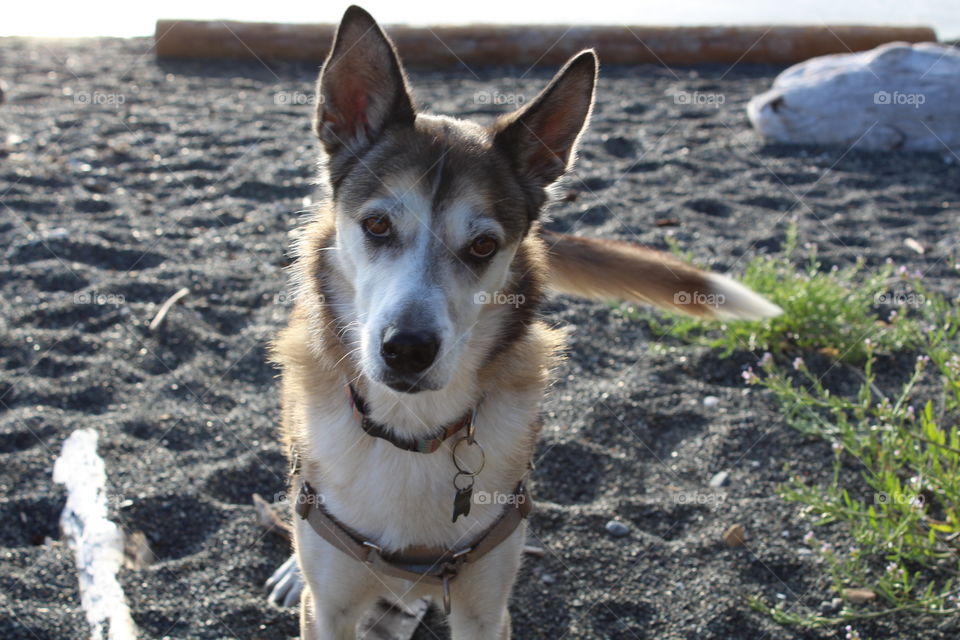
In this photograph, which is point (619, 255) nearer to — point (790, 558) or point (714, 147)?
point (790, 558)

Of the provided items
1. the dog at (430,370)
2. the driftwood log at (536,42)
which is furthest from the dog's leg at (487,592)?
the driftwood log at (536,42)

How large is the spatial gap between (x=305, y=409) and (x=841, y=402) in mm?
1952

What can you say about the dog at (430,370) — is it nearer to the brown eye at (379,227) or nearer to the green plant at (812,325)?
the brown eye at (379,227)

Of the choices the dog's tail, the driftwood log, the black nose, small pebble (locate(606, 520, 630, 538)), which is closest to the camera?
the black nose

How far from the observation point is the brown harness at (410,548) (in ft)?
8.34

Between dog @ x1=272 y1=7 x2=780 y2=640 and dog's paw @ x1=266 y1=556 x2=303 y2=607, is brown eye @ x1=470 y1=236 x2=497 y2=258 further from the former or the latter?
dog's paw @ x1=266 y1=556 x2=303 y2=607

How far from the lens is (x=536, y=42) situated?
873cm

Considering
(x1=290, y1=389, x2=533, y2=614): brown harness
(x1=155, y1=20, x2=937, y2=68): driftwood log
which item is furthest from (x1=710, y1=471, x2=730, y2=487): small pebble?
(x1=155, y1=20, x2=937, y2=68): driftwood log

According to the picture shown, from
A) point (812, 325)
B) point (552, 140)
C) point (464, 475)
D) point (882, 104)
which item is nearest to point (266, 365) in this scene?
point (464, 475)

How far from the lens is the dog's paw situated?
312 cm

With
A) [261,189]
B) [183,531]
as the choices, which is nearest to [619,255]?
[183,531]

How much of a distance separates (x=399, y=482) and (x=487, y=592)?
1.37ft

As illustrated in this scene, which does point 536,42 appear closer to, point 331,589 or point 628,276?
point 628,276

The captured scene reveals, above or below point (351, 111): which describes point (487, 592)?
below
